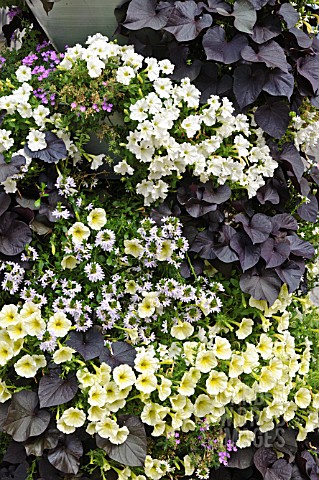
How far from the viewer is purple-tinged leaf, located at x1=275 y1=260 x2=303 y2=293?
1.78 meters

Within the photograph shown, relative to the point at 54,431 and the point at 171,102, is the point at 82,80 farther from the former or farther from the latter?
the point at 54,431

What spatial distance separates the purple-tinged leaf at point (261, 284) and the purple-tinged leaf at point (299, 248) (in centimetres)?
12

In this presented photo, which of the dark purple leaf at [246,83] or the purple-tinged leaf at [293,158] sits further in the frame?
the purple-tinged leaf at [293,158]

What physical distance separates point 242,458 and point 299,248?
2.19ft

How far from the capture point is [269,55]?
1761 millimetres

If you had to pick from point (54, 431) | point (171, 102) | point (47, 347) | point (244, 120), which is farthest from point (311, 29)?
point (54, 431)

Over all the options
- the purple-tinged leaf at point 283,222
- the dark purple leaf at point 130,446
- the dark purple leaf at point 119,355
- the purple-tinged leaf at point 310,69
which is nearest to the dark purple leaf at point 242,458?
the dark purple leaf at point 130,446

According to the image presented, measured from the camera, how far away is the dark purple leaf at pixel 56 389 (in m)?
1.57

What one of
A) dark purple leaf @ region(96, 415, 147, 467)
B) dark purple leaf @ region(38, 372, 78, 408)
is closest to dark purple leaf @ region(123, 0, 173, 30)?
dark purple leaf @ region(38, 372, 78, 408)

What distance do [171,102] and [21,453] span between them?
110cm

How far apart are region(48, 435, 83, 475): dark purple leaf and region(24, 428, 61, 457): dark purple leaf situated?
0.08 feet

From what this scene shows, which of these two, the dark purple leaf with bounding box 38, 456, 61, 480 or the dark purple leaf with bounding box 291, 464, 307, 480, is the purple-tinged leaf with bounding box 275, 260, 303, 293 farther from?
the dark purple leaf with bounding box 38, 456, 61, 480

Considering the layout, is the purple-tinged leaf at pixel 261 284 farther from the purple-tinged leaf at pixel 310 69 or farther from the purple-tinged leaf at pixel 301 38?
the purple-tinged leaf at pixel 301 38

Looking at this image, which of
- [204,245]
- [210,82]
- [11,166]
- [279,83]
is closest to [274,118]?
[279,83]
